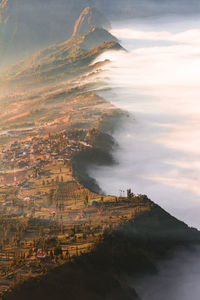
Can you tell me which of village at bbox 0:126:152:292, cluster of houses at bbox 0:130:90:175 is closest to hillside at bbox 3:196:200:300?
village at bbox 0:126:152:292

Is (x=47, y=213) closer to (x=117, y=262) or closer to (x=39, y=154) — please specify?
(x=117, y=262)

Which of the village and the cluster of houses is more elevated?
the cluster of houses

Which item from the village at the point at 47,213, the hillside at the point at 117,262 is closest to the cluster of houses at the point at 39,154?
the village at the point at 47,213

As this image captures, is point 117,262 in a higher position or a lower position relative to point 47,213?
lower

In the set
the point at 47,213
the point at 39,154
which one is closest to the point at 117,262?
the point at 47,213

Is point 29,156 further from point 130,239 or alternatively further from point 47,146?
point 130,239

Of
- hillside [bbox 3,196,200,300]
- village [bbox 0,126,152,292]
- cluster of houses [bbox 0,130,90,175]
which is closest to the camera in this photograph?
hillside [bbox 3,196,200,300]

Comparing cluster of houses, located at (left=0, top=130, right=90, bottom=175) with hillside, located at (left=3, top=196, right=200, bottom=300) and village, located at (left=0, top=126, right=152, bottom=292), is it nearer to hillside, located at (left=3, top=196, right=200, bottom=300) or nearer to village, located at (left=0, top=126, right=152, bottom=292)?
village, located at (left=0, top=126, right=152, bottom=292)

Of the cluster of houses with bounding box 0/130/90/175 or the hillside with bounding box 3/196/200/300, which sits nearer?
the hillside with bounding box 3/196/200/300

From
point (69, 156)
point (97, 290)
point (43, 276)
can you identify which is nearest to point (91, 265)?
point (97, 290)

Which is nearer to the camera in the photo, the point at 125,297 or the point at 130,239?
the point at 125,297

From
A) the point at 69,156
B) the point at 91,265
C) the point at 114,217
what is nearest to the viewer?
the point at 91,265
